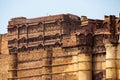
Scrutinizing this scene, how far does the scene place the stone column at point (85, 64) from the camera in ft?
159

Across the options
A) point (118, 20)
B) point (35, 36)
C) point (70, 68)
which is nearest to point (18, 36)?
point (35, 36)

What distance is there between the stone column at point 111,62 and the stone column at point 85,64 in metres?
2.22

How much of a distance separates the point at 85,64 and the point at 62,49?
3.12 metres

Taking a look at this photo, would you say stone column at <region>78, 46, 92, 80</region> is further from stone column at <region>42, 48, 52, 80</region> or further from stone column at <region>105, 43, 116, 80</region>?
stone column at <region>42, 48, 52, 80</region>

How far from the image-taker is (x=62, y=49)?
50969mm

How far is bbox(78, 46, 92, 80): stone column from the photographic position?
48438mm

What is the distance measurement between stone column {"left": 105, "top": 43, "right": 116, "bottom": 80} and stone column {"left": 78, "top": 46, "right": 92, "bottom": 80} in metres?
2.22

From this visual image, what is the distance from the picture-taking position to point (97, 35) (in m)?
48.7

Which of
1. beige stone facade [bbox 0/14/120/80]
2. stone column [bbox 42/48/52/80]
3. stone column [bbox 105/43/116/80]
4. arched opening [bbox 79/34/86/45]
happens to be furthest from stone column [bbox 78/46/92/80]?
stone column [bbox 42/48/52/80]

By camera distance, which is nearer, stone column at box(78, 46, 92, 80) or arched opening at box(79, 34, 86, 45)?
stone column at box(78, 46, 92, 80)

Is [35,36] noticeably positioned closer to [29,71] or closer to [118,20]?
[29,71]

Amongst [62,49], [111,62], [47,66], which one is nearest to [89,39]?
[62,49]

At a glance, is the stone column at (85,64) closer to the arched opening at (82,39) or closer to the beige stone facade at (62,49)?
the beige stone facade at (62,49)

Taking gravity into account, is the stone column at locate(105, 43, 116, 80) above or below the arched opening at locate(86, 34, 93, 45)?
below
